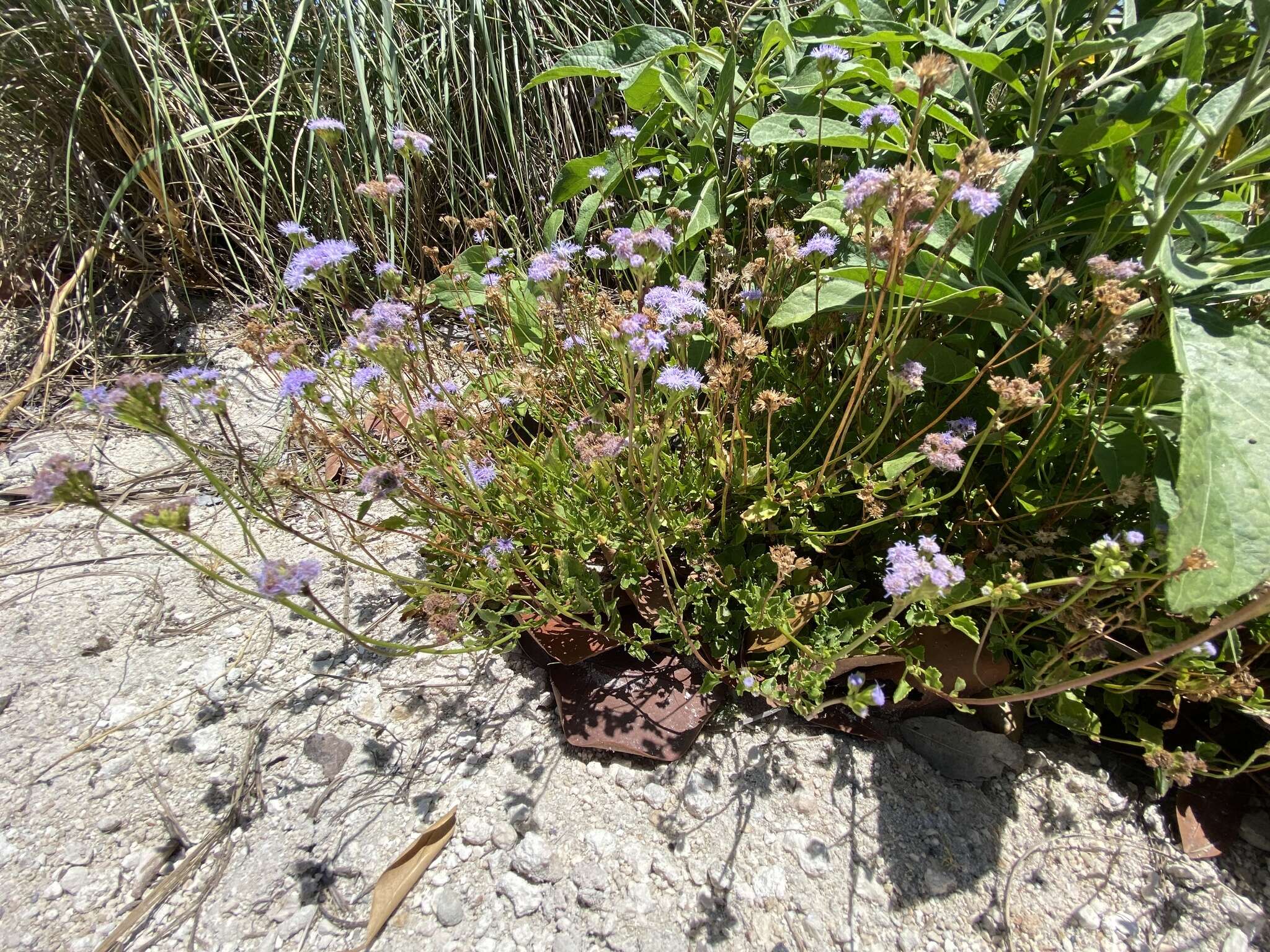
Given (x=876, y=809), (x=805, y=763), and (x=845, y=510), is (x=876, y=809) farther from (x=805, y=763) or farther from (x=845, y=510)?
(x=845, y=510)

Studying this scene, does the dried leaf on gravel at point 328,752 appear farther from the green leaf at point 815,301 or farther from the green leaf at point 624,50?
the green leaf at point 624,50

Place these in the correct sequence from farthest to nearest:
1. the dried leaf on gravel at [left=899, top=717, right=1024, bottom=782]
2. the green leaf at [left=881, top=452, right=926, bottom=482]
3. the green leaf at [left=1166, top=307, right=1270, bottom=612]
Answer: the dried leaf on gravel at [left=899, top=717, right=1024, bottom=782], the green leaf at [left=881, top=452, right=926, bottom=482], the green leaf at [left=1166, top=307, right=1270, bottom=612]

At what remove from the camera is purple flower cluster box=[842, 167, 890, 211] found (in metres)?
1.07

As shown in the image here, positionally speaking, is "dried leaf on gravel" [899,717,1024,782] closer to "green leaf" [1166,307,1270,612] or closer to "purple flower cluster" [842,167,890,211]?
"green leaf" [1166,307,1270,612]

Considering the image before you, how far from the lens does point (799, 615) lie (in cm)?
144

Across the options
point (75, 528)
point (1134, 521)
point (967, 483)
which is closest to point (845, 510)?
point (967, 483)

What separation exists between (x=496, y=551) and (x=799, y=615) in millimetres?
674

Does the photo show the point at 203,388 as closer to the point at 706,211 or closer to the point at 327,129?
the point at 327,129

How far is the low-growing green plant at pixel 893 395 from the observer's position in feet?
3.62

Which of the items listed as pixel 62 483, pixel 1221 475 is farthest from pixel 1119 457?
pixel 62 483

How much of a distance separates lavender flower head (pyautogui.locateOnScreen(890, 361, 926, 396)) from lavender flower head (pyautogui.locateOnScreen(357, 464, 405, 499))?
3.33 ft

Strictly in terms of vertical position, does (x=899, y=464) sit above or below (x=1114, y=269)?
below

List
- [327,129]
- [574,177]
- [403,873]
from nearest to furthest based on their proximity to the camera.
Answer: [403,873], [327,129], [574,177]

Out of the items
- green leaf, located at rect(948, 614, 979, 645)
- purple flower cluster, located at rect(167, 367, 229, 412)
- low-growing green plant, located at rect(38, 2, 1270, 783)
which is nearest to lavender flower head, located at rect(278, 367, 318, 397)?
low-growing green plant, located at rect(38, 2, 1270, 783)
